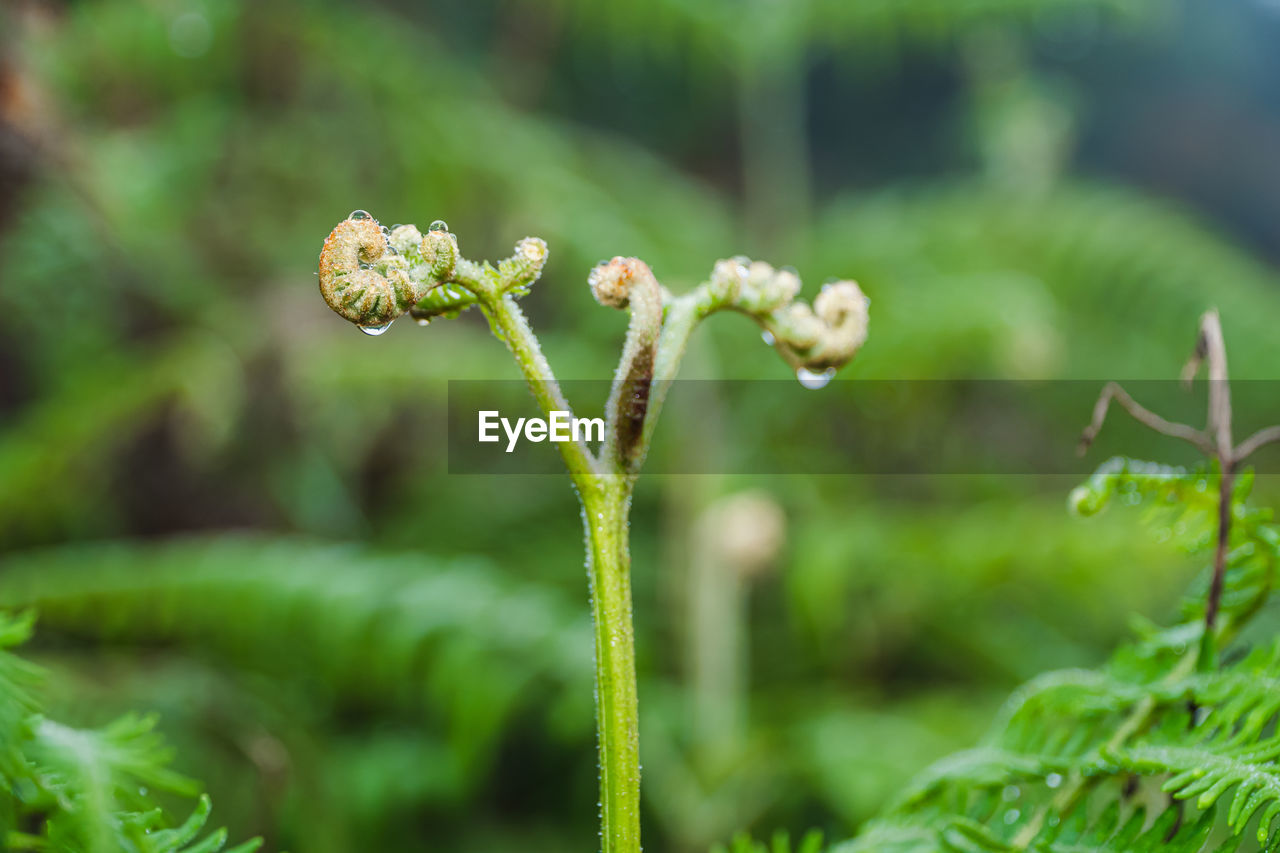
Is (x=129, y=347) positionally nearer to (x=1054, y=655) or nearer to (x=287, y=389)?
(x=287, y=389)

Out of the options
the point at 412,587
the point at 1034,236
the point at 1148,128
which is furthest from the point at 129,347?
the point at 1148,128

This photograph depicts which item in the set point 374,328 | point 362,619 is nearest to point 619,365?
point 374,328

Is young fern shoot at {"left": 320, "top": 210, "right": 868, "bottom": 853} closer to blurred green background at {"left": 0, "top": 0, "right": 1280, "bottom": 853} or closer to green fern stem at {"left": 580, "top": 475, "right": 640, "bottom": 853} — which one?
green fern stem at {"left": 580, "top": 475, "right": 640, "bottom": 853}

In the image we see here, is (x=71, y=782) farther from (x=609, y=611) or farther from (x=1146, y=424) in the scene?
(x=1146, y=424)

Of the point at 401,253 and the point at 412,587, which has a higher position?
the point at 401,253

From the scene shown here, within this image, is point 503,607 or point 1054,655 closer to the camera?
point 503,607

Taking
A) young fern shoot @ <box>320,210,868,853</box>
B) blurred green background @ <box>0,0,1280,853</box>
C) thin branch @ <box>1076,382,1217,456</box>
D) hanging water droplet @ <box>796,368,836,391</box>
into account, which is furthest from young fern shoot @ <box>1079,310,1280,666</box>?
blurred green background @ <box>0,0,1280,853</box>

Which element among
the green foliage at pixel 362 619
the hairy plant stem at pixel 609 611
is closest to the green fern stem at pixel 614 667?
the hairy plant stem at pixel 609 611
